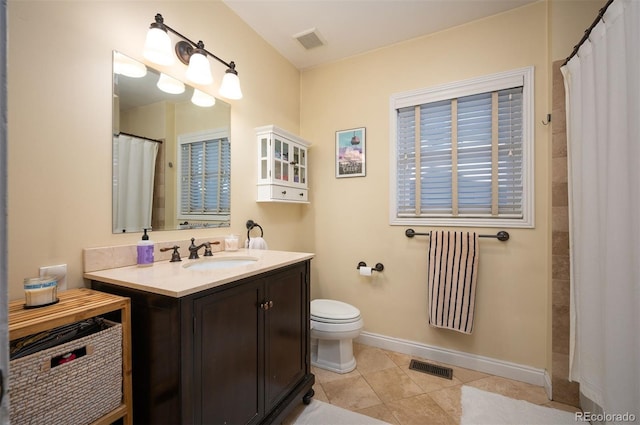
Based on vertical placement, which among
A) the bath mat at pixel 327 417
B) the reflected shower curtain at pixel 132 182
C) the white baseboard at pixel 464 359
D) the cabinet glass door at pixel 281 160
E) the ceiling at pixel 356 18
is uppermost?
the ceiling at pixel 356 18

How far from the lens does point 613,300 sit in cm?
109

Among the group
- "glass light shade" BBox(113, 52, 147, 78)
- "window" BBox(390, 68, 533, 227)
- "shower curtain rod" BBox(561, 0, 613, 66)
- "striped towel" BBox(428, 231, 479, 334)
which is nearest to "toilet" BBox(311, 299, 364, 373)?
"striped towel" BBox(428, 231, 479, 334)

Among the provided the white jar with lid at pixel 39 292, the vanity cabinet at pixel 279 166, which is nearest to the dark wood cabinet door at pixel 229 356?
the white jar with lid at pixel 39 292

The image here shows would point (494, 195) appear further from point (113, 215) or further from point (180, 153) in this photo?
point (113, 215)

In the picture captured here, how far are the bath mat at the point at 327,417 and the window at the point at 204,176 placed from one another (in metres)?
1.32

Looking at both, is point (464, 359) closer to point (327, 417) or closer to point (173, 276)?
point (327, 417)

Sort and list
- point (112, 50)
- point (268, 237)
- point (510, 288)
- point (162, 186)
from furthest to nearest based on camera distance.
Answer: point (268, 237) < point (510, 288) < point (162, 186) < point (112, 50)

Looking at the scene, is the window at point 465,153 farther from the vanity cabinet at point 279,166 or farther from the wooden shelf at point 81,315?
the wooden shelf at point 81,315

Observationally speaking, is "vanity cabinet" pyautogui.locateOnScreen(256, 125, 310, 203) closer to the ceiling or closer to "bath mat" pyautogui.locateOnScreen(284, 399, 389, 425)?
the ceiling

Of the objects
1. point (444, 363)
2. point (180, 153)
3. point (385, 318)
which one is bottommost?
point (444, 363)

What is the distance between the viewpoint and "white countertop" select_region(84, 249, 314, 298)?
99 centimetres

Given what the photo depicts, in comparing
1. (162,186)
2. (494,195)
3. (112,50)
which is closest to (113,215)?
(162,186)

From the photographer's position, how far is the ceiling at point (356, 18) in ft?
6.34

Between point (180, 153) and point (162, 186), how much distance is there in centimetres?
24
